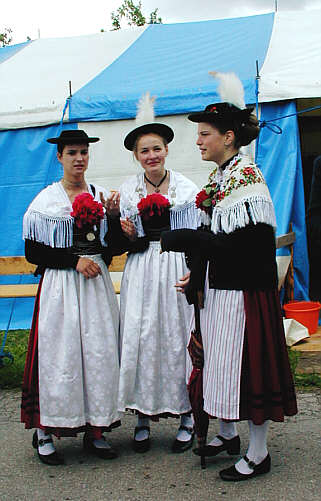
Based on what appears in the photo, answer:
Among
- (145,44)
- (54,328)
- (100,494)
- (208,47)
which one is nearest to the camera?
(100,494)

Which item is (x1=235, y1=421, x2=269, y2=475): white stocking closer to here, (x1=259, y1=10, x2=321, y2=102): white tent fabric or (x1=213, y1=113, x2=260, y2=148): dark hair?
(x1=213, y1=113, x2=260, y2=148): dark hair

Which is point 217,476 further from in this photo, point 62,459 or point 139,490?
point 62,459

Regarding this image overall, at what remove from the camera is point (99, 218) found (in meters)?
3.18

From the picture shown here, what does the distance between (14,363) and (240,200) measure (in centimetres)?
322

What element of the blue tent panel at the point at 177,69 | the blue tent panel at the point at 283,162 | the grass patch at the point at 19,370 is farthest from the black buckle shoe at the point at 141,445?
the blue tent panel at the point at 177,69

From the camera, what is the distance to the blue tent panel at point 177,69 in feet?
19.4

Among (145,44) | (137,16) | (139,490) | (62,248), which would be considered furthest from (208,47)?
(137,16)

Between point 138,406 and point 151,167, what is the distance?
138cm

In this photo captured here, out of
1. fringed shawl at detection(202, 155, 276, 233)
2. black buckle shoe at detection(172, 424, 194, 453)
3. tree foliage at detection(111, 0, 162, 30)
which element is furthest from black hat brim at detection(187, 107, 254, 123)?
tree foliage at detection(111, 0, 162, 30)


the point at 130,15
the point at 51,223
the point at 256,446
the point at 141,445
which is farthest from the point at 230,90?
the point at 130,15

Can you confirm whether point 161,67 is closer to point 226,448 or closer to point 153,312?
point 153,312

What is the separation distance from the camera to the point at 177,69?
20.9 ft

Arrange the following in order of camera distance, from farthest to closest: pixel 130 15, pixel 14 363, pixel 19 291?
pixel 130 15 < pixel 19 291 < pixel 14 363

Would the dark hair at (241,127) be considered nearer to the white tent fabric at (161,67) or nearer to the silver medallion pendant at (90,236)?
the silver medallion pendant at (90,236)
